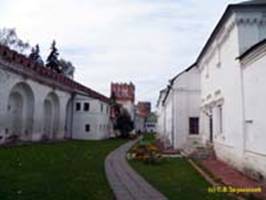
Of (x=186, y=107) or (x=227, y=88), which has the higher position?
(x=186, y=107)

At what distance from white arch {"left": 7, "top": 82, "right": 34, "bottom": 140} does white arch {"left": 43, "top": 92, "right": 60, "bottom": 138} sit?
408 cm

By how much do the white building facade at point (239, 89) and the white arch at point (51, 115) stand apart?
76.3 ft

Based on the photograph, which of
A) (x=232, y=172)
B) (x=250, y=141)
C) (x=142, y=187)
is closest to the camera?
(x=142, y=187)

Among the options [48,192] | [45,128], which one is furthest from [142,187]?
[45,128]

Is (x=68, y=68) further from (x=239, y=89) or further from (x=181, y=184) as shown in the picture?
(x=181, y=184)

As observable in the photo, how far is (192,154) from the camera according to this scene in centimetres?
2264

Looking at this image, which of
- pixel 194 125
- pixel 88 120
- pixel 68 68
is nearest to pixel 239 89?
pixel 194 125

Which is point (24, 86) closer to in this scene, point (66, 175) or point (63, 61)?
point (66, 175)

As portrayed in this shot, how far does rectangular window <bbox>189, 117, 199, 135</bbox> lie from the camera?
29.8 m

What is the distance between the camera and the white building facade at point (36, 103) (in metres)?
30.3

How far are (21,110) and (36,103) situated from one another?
1.90m

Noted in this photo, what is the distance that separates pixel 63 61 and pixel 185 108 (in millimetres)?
50339

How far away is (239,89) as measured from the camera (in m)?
15.3

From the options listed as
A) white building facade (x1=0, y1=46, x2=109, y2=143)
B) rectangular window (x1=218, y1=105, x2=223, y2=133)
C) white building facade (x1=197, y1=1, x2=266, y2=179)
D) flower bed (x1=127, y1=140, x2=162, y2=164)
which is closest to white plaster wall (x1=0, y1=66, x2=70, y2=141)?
white building facade (x1=0, y1=46, x2=109, y2=143)
